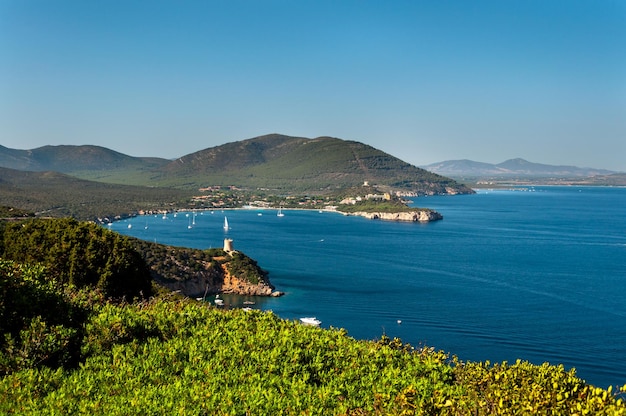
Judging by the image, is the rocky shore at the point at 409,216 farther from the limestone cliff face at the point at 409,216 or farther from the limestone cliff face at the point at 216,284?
the limestone cliff face at the point at 216,284

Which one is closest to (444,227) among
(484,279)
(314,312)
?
(484,279)

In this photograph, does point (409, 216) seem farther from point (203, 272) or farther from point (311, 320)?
point (311, 320)

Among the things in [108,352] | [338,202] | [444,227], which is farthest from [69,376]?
[338,202]

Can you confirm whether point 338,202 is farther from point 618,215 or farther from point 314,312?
point 314,312

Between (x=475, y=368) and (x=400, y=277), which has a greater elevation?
(x=475, y=368)

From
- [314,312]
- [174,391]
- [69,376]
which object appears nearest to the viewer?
[174,391]

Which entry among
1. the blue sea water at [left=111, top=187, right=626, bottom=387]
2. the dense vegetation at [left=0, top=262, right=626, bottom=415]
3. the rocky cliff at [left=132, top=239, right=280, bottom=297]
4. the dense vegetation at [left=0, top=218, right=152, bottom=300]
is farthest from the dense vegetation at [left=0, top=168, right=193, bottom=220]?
the dense vegetation at [left=0, top=262, right=626, bottom=415]

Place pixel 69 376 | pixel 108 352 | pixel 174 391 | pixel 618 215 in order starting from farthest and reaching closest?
pixel 618 215 < pixel 108 352 < pixel 69 376 < pixel 174 391

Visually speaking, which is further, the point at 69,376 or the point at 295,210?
the point at 295,210
